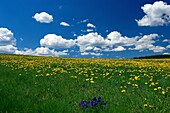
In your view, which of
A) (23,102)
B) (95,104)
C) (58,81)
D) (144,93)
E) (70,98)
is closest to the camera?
(95,104)

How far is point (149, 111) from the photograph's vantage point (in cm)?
691

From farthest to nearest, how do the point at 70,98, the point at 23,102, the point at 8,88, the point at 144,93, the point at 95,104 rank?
the point at 8,88 → the point at 144,93 → the point at 70,98 → the point at 23,102 → the point at 95,104

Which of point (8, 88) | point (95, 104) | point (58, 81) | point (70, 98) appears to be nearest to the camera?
point (95, 104)

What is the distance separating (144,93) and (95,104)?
2985mm

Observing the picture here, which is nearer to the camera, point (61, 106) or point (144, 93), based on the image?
point (61, 106)

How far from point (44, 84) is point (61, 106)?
12.4 feet

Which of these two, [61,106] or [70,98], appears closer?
[61,106]

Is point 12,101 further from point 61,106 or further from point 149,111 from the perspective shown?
point 149,111

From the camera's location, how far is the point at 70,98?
8164mm

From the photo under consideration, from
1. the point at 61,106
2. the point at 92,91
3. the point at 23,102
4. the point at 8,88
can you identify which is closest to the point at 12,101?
the point at 23,102

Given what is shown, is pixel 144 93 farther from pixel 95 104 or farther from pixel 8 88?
pixel 8 88

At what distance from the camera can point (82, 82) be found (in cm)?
1111

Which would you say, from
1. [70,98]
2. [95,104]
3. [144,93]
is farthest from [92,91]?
[95,104]

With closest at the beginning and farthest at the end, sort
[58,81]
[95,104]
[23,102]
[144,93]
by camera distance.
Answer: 1. [95,104]
2. [23,102]
3. [144,93]
4. [58,81]
